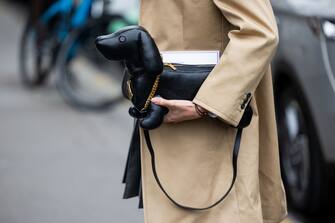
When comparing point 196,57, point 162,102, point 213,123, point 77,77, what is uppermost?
point 196,57

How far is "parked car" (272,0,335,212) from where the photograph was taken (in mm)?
4363

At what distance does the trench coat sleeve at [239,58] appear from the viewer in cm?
252

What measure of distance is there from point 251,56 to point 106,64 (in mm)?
6736

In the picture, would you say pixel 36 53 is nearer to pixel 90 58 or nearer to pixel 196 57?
pixel 90 58

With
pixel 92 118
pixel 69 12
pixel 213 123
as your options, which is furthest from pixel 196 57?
pixel 69 12

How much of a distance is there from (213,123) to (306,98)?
2.11 metres

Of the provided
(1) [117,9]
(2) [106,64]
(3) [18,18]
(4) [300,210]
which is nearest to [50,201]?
(4) [300,210]

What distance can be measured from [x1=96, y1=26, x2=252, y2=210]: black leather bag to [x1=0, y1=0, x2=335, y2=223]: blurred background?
182cm

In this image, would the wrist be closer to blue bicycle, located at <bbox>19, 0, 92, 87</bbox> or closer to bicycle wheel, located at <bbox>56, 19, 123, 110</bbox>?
bicycle wheel, located at <bbox>56, 19, 123, 110</bbox>

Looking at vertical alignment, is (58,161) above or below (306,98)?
below

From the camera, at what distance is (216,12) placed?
8.56 feet

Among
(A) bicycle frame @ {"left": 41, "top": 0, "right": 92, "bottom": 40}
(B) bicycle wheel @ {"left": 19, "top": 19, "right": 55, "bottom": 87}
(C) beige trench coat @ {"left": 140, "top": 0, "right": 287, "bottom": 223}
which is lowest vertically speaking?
(B) bicycle wheel @ {"left": 19, "top": 19, "right": 55, "bottom": 87}

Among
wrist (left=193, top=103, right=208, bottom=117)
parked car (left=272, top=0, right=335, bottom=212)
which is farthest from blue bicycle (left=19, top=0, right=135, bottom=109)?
wrist (left=193, top=103, right=208, bottom=117)

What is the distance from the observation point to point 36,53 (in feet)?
28.1
